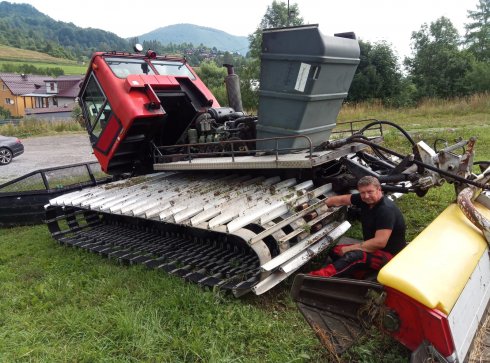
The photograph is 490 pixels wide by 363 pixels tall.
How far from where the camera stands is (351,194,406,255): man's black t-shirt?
132 inches

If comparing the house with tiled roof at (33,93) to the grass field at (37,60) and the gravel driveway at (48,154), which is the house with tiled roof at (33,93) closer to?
the grass field at (37,60)

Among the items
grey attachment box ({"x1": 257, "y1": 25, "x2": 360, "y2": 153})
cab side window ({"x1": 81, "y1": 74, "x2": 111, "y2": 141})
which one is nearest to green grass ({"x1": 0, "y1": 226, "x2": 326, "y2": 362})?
grey attachment box ({"x1": 257, "y1": 25, "x2": 360, "y2": 153})

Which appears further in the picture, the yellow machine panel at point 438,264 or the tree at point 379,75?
the tree at point 379,75

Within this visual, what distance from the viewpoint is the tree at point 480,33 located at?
31916 mm

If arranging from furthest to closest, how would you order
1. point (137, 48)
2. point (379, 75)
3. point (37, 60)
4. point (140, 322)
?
point (37, 60), point (379, 75), point (137, 48), point (140, 322)

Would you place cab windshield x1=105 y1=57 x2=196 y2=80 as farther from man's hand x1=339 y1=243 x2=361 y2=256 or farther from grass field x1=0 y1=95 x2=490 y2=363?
man's hand x1=339 y1=243 x2=361 y2=256

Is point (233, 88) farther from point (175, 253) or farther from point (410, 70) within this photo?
Answer: point (410, 70)

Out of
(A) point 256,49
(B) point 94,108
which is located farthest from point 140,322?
(A) point 256,49

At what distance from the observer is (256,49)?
27656 millimetres

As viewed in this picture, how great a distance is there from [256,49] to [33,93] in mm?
41335

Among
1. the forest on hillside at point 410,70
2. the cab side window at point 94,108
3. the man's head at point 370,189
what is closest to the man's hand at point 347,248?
the man's head at point 370,189

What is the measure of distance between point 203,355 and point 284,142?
2.34 meters

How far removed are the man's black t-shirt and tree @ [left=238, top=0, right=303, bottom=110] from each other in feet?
36.0

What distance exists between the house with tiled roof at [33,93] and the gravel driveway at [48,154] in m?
37.5
